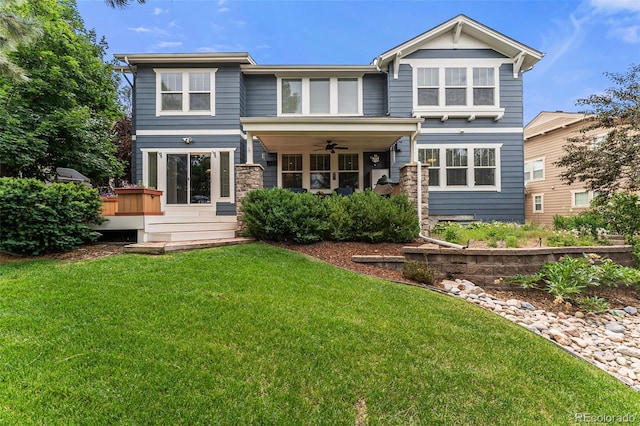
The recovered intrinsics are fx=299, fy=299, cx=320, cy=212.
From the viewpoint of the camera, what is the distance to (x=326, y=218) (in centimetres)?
630

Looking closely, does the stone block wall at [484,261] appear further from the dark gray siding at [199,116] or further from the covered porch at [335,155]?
the dark gray siding at [199,116]

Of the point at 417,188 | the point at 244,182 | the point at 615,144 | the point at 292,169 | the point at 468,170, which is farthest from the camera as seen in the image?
the point at 292,169

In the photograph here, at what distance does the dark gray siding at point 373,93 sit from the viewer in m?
10.8

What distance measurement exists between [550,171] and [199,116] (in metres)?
17.1

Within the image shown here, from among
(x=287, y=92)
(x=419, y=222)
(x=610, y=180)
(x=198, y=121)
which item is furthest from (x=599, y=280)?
(x=198, y=121)

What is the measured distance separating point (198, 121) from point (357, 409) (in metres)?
10.3

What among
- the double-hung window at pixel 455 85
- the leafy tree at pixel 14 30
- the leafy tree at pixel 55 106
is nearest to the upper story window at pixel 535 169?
the double-hung window at pixel 455 85

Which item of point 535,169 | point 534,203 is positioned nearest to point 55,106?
point 535,169

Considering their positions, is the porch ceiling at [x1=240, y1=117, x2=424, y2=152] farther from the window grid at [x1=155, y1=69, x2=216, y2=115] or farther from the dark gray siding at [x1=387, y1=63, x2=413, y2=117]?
the window grid at [x1=155, y1=69, x2=216, y2=115]

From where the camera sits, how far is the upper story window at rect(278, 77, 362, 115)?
10680 millimetres

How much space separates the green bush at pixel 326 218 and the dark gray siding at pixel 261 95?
18.2ft

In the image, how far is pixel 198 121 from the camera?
33.4 ft

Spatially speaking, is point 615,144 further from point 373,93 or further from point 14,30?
point 14,30

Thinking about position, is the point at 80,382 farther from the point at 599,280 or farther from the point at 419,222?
the point at 599,280
